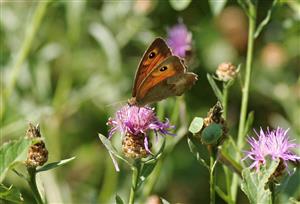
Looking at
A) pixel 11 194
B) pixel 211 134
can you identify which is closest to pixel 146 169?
pixel 211 134

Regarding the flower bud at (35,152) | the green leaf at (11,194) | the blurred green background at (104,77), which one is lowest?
the blurred green background at (104,77)

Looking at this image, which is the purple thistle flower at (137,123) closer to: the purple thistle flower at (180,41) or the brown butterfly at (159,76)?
the brown butterfly at (159,76)

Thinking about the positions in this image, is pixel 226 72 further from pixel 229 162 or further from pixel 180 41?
pixel 180 41

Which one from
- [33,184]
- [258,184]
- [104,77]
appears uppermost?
[33,184]

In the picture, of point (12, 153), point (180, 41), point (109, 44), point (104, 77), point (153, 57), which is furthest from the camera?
point (104, 77)

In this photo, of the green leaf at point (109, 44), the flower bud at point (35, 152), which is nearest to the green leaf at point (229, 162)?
the flower bud at point (35, 152)

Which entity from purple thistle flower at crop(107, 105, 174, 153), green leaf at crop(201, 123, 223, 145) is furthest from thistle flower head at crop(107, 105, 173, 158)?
green leaf at crop(201, 123, 223, 145)

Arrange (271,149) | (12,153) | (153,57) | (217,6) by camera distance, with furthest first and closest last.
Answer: (217,6) → (153,57) → (271,149) → (12,153)

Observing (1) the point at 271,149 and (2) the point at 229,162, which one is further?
(2) the point at 229,162

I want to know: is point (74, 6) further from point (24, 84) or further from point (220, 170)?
point (220, 170)
